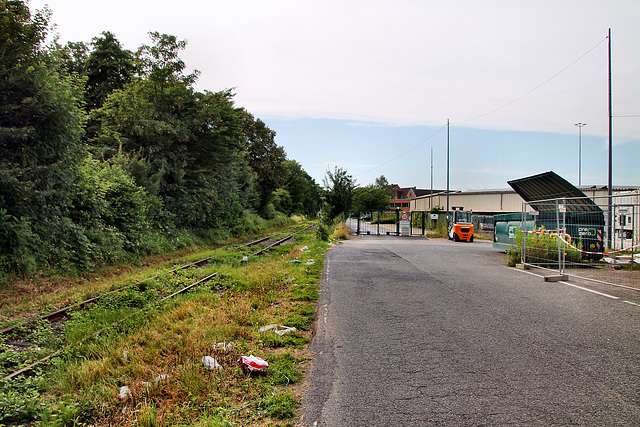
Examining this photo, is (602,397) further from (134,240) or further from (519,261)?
(134,240)

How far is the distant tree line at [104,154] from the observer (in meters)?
9.60

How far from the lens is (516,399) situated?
340 cm

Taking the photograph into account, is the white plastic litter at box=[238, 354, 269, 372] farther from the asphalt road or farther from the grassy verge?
the asphalt road

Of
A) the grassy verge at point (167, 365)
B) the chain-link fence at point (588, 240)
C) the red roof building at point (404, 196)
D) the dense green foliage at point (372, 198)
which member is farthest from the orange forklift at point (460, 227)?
the red roof building at point (404, 196)

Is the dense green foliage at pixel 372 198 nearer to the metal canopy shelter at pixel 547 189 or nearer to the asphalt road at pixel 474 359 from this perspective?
the metal canopy shelter at pixel 547 189

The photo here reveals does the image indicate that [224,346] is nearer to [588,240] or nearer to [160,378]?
[160,378]

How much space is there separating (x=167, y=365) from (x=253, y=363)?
3.36ft

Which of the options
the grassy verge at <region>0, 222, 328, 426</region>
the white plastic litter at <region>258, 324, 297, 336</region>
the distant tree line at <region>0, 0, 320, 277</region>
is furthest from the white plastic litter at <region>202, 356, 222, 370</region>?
the distant tree line at <region>0, 0, 320, 277</region>

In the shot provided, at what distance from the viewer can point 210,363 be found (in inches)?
168

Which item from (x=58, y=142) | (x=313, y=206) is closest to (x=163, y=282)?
(x=58, y=142)

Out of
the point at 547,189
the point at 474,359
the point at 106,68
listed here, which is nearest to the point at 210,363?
the point at 474,359

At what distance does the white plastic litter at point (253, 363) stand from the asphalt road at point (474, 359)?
56 centimetres

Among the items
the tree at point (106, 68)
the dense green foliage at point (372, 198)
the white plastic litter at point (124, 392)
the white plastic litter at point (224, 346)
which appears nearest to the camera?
the white plastic litter at point (124, 392)

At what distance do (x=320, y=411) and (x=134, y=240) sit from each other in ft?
42.8
